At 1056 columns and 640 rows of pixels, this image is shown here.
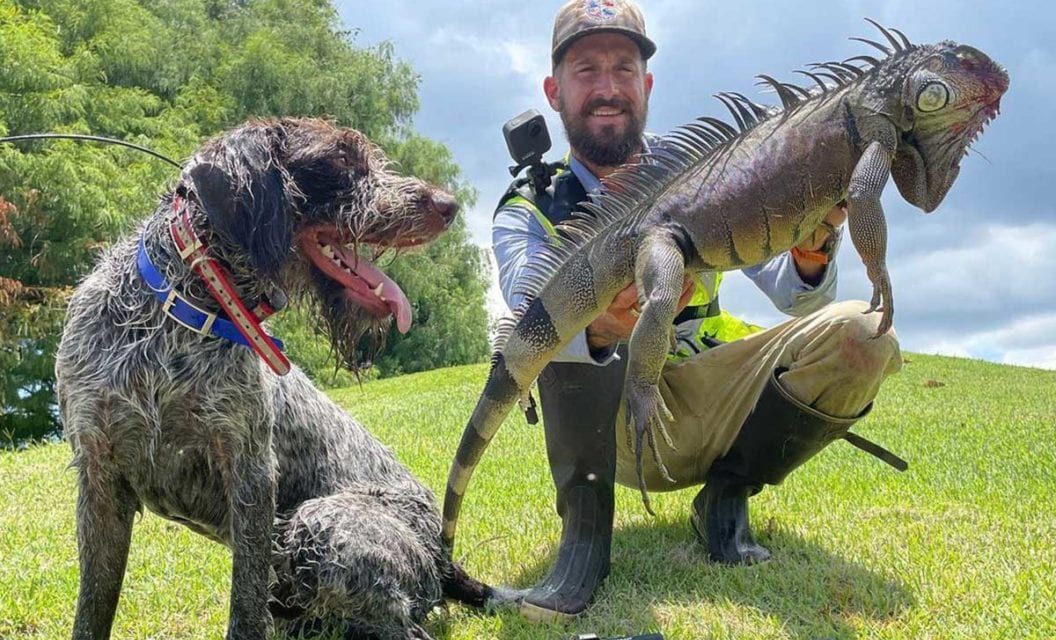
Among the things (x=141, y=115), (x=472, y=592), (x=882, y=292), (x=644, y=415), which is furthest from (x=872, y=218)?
(x=141, y=115)

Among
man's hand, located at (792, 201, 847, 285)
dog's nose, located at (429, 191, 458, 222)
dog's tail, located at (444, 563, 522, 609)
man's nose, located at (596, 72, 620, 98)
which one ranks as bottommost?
dog's tail, located at (444, 563, 522, 609)

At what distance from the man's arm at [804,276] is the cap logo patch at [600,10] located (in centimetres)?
147

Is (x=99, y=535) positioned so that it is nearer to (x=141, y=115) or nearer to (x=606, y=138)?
(x=606, y=138)

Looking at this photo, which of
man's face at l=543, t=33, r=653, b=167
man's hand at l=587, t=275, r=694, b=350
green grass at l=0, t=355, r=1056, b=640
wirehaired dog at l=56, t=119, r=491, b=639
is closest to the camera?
wirehaired dog at l=56, t=119, r=491, b=639

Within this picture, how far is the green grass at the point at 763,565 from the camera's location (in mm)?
3695

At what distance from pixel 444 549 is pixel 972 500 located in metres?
3.93

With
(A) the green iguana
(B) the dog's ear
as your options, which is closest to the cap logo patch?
(A) the green iguana

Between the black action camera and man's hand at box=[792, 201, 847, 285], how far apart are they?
1387mm

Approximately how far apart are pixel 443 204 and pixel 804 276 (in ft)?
5.57

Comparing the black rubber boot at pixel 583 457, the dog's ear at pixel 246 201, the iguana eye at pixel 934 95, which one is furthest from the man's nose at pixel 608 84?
the dog's ear at pixel 246 201

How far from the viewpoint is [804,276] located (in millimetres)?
4023

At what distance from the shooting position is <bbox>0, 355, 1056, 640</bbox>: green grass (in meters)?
3.70

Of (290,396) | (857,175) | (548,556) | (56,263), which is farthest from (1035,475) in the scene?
(56,263)

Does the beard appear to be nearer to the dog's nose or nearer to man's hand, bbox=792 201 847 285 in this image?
man's hand, bbox=792 201 847 285
